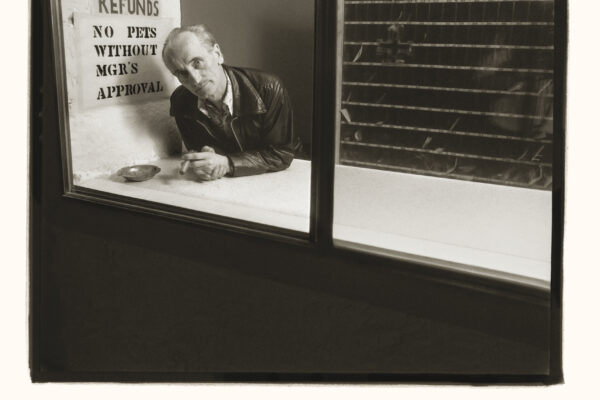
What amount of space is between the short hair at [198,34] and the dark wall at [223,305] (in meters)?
0.24

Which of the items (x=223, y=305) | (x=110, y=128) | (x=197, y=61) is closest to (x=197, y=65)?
(x=197, y=61)

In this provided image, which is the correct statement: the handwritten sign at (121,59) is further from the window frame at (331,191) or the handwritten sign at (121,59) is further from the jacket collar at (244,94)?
the window frame at (331,191)

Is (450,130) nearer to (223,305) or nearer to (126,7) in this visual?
(223,305)

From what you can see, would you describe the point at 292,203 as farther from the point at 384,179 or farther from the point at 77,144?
the point at 77,144

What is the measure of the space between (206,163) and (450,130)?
1.51 feet

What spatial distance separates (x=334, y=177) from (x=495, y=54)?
14.1 inches

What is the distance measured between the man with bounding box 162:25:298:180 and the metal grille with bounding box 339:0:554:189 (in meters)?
0.13

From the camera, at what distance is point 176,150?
1.56 metres

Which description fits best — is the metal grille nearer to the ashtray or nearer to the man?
the man

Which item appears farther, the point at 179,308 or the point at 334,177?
the point at 179,308

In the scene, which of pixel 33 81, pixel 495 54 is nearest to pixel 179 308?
pixel 33 81

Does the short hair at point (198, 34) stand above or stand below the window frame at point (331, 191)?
above

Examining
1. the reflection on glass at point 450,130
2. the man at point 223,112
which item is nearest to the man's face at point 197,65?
the man at point 223,112

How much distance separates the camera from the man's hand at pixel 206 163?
1543 millimetres
